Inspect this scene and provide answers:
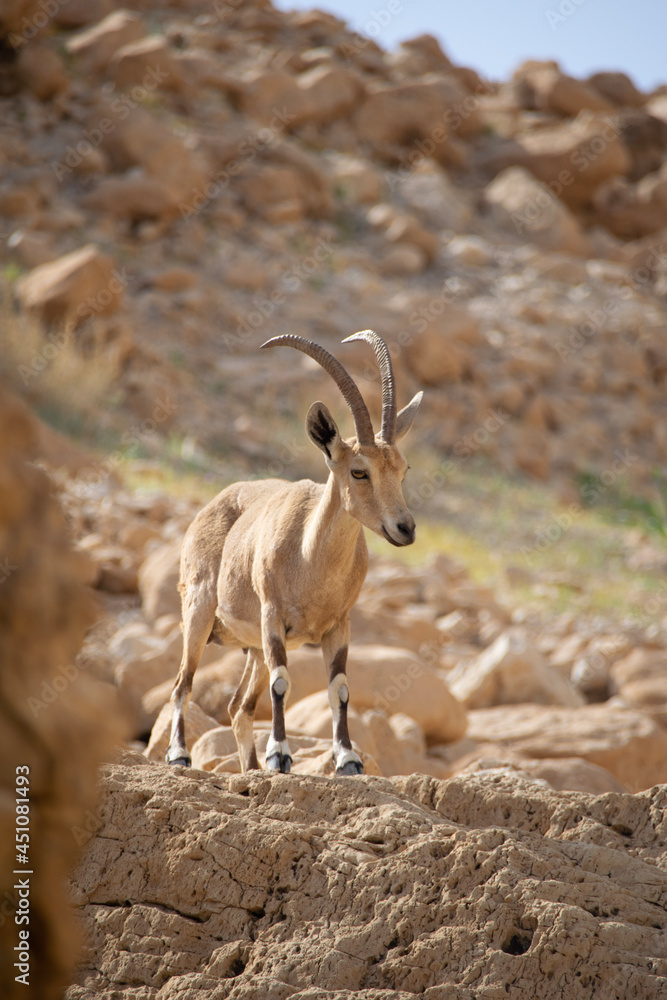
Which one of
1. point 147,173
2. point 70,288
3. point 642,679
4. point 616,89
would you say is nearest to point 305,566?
point 642,679

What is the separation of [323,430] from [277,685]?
129 centimetres

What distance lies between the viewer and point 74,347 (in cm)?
1479

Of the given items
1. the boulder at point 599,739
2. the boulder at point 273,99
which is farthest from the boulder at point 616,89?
the boulder at point 599,739

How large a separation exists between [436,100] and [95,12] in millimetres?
9357

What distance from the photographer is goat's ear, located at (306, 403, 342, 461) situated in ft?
14.9

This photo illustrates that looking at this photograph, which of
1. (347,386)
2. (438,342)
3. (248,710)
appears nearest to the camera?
(347,386)

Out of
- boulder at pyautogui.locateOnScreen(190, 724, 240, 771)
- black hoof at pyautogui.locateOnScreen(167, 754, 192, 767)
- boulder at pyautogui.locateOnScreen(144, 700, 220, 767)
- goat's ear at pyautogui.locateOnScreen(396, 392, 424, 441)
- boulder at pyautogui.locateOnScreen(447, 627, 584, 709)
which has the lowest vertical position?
boulder at pyautogui.locateOnScreen(447, 627, 584, 709)

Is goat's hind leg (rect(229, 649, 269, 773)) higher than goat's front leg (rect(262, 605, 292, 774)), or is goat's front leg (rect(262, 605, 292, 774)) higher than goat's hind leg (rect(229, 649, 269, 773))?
goat's front leg (rect(262, 605, 292, 774))

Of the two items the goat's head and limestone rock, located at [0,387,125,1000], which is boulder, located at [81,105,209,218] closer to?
the goat's head

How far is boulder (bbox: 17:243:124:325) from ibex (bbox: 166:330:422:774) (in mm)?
10503
